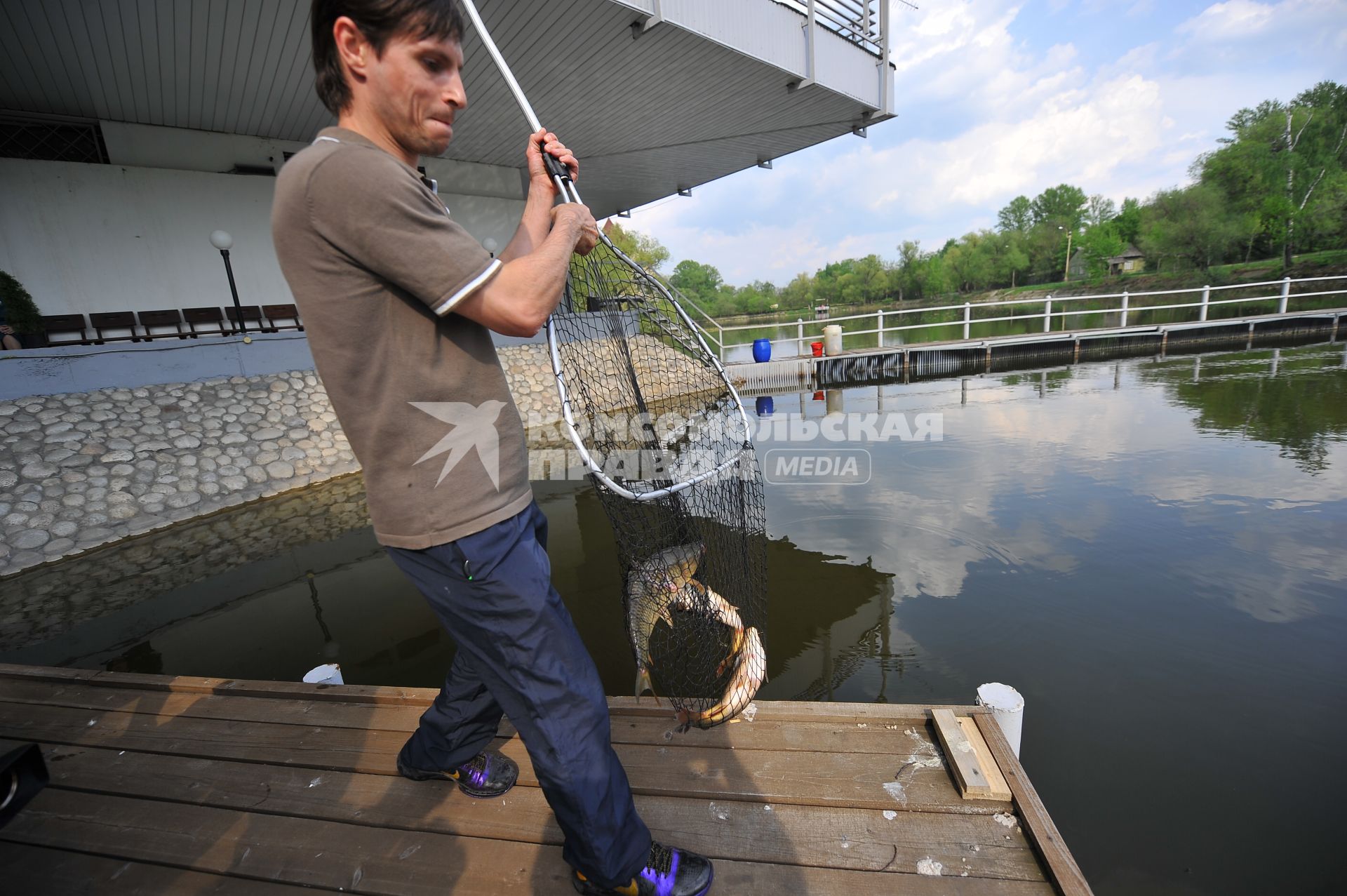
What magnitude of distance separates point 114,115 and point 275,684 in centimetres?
1099

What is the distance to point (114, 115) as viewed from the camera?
8.52 meters

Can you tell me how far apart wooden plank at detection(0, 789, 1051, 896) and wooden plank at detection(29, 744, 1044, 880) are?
0.03 metres

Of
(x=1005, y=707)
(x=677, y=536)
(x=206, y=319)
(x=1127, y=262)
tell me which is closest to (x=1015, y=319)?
(x=1005, y=707)

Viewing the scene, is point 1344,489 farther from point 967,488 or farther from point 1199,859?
point 1199,859

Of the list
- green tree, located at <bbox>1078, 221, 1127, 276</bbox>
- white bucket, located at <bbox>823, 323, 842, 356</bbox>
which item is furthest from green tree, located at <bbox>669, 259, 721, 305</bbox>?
white bucket, located at <bbox>823, 323, 842, 356</bbox>

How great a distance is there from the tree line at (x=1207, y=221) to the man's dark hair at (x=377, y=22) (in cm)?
1692

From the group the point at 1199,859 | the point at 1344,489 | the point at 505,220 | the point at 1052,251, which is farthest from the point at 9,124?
the point at 1052,251

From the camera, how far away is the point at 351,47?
0.98 m

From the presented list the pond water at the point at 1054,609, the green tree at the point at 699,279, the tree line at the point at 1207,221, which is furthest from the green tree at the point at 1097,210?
the pond water at the point at 1054,609

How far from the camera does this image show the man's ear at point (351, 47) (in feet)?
3.15

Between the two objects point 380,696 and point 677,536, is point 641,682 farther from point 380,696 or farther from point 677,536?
point 380,696

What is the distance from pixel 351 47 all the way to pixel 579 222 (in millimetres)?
474

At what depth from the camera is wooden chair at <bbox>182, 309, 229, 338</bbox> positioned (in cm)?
895

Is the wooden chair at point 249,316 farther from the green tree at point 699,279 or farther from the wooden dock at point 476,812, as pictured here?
the green tree at point 699,279
